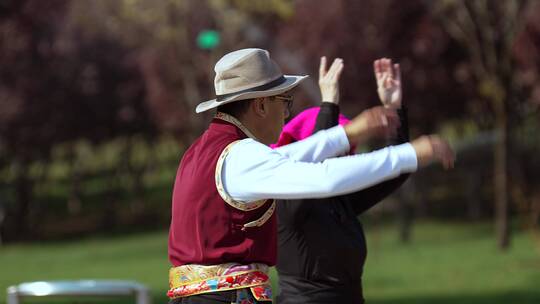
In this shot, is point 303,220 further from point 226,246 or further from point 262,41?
point 262,41

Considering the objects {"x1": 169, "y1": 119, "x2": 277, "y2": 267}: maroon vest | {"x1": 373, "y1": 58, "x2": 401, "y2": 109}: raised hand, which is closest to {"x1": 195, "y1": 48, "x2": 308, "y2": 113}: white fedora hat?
{"x1": 169, "y1": 119, "x2": 277, "y2": 267}: maroon vest

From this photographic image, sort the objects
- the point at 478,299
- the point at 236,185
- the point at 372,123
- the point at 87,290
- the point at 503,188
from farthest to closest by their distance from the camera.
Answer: the point at 503,188, the point at 478,299, the point at 372,123, the point at 236,185, the point at 87,290

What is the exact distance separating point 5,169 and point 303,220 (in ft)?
113

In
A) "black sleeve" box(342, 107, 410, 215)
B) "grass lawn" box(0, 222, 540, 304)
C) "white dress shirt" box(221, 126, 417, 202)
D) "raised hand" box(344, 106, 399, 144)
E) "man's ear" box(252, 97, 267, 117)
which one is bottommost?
"grass lawn" box(0, 222, 540, 304)

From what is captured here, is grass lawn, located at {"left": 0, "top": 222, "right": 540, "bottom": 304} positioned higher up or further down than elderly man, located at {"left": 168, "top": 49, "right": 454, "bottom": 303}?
further down

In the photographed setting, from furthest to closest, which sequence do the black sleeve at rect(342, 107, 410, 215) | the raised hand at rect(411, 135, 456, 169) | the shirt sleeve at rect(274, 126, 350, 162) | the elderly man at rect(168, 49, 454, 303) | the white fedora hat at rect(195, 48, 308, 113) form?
1. the black sleeve at rect(342, 107, 410, 215)
2. the shirt sleeve at rect(274, 126, 350, 162)
3. the white fedora hat at rect(195, 48, 308, 113)
4. the elderly man at rect(168, 49, 454, 303)
5. the raised hand at rect(411, 135, 456, 169)

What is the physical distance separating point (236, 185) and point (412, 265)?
1526cm

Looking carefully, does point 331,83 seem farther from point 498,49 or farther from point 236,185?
point 498,49

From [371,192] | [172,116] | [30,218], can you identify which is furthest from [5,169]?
[371,192]

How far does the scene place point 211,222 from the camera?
4.54 m

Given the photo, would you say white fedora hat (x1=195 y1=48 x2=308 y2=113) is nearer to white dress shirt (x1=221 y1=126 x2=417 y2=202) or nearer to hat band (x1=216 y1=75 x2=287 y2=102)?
hat band (x1=216 y1=75 x2=287 y2=102)

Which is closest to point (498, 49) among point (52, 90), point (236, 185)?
point (236, 185)

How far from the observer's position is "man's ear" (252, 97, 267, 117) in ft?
15.4

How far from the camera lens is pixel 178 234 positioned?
4656mm
